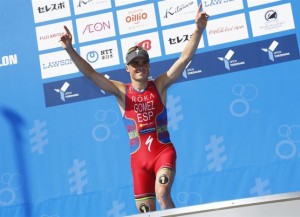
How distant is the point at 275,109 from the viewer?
5.29m

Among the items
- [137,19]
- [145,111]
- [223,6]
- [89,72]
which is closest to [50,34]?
[137,19]

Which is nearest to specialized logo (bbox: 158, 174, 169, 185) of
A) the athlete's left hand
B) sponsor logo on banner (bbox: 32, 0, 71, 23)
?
the athlete's left hand

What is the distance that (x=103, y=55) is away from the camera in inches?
223

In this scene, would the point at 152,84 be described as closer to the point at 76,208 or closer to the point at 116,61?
the point at 116,61

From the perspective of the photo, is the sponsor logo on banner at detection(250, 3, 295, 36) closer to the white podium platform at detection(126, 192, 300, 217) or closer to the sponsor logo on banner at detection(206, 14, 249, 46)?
the sponsor logo on banner at detection(206, 14, 249, 46)

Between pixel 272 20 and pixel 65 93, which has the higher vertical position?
pixel 272 20

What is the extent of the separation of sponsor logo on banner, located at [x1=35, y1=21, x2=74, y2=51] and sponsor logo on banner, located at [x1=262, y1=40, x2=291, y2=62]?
205cm

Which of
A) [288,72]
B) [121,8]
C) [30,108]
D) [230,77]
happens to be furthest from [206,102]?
[30,108]

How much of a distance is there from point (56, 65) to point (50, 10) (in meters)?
0.61

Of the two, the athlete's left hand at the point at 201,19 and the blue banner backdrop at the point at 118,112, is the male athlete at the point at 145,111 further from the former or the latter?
the blue banner backdrop at the point at 118,112

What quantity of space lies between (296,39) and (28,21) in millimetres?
2784

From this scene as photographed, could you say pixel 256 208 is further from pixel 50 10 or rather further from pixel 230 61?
pixel 50 10

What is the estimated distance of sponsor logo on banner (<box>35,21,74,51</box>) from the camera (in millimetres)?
5805

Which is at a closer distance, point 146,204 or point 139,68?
point 146,204
